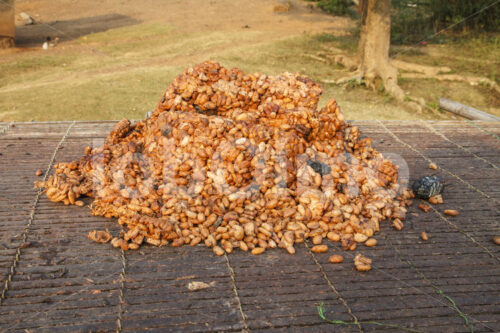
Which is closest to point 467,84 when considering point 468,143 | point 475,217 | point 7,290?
point 468,143

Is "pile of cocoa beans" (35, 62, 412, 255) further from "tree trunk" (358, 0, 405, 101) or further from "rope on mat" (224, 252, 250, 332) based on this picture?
"tree trunk" (358, 0, 405, 101)

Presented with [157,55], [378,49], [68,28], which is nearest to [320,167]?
[378,49]

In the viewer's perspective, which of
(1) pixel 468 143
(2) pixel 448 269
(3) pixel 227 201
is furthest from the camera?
(1) pixel 468 143

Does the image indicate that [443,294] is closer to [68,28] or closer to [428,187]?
[428,187]

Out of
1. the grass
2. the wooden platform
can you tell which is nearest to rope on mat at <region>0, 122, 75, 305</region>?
the wooden platform

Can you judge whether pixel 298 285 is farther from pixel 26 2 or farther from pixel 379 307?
pixel 26 2

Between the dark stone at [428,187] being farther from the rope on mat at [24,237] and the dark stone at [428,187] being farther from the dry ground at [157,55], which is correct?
the dry ground at [157,55]
